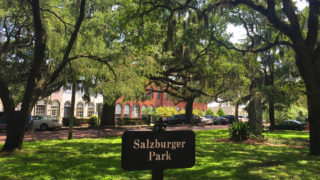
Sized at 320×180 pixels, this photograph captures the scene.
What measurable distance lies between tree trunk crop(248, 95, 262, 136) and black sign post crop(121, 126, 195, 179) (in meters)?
12.9

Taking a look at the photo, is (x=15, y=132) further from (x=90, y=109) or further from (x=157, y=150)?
(x=90, y=109)

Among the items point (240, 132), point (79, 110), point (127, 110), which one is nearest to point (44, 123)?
point (240, 132)

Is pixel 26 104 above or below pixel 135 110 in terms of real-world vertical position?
above

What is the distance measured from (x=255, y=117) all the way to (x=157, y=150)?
1339 cm

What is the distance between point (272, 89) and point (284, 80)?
3.93m

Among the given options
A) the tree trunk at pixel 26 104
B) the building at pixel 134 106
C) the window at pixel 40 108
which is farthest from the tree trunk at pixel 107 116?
the tree trunk at pixel 26 104

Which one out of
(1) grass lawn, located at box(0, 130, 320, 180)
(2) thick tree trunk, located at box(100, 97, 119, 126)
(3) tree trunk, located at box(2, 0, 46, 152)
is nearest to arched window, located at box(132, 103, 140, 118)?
(2) thick tree trunk, located at box(100, 97, 119, 126)

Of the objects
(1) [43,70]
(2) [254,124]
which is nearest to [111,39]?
(1) [43,70]

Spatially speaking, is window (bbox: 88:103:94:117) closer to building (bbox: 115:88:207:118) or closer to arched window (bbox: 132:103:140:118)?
building (bbox: 115:88:207:118)

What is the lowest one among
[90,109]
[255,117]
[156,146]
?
[255,117]

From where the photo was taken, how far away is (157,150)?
3035 millimetres

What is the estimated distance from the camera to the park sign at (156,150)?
2945 millimetres

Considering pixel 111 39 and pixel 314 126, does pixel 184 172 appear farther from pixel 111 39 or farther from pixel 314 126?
pixel 111 39

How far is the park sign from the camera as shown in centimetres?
295
